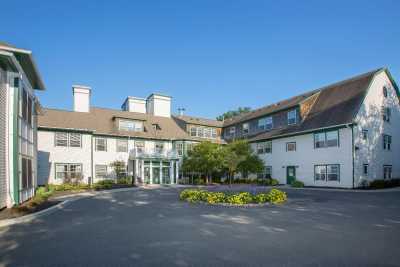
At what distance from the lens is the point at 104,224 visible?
9.71 meters

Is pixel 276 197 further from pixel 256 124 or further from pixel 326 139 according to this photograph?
pixel 256 124

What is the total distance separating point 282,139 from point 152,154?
15199 mm

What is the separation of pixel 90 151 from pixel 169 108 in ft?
50.1

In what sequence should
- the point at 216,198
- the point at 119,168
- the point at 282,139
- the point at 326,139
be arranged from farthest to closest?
1. the point at 282,139
2. the point at 119,168
3. the point at 326,139
4. the point at 216,198

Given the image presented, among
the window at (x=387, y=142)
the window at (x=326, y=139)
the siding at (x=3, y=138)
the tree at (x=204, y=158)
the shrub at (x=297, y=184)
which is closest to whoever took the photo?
the siding at (x=3, y=138)

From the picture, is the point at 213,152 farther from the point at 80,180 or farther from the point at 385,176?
the point at 385,176

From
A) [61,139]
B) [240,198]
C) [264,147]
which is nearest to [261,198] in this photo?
[240,198]

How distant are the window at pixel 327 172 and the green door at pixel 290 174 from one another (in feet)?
9.31

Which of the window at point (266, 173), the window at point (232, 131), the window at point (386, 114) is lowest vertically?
the window at point (266, 173)

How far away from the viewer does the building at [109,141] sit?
28062 millimetres

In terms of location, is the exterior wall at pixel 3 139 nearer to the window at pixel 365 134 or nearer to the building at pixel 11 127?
the building at pixel 11 127

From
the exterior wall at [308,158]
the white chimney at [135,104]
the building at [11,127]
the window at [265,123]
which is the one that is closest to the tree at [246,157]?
the exterior wall at [308,158]

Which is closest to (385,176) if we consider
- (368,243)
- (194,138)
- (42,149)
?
(194,138)

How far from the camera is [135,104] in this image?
135 ft
